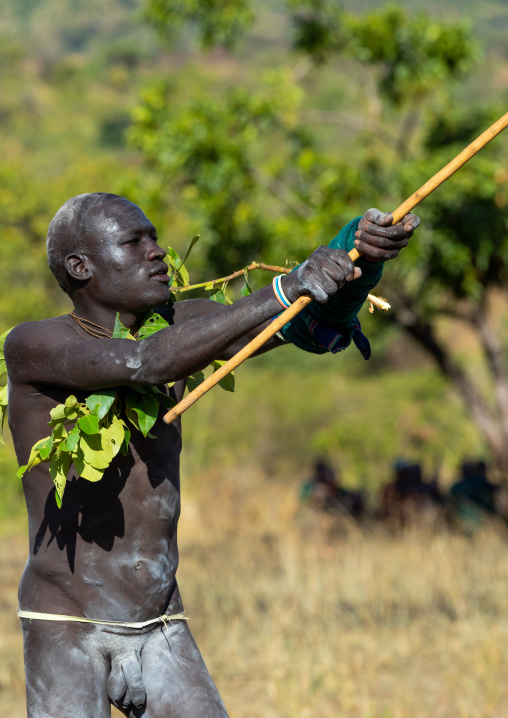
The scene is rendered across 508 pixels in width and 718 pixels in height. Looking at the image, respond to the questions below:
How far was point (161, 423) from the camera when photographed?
250 cm

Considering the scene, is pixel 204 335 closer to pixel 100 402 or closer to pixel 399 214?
pixel 100 402

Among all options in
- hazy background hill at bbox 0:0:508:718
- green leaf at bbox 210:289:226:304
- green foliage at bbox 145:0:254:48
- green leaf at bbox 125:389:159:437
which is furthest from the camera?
green foliage at bbox 145:0:254:48

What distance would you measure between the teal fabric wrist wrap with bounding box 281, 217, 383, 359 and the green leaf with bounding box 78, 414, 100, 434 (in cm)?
63

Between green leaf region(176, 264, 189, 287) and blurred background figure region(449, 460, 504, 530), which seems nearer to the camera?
green leaf region(176, 264, 189, 287)

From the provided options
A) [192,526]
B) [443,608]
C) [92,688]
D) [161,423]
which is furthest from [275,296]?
[192,526]

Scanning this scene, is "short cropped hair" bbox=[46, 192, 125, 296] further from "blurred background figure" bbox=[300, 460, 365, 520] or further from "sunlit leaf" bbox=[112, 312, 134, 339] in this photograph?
"blurred background figure" bbox=[300, 460, 365, 520]

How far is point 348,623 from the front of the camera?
6.25 m

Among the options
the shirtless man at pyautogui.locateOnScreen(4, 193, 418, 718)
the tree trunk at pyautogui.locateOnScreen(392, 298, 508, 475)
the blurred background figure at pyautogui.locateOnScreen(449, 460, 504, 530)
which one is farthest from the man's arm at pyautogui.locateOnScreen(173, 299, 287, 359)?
the blurred background figure at pyautogui.locateOnScreen(449, 460, 504, 530)

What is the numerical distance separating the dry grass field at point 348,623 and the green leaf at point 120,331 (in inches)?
127

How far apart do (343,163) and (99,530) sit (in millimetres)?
5869

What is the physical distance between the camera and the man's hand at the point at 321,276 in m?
2.06

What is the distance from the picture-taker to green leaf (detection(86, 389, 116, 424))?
7.37 feet

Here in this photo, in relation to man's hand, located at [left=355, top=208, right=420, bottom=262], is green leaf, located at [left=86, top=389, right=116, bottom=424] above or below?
below

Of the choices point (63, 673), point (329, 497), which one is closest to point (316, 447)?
point (329, 497)
